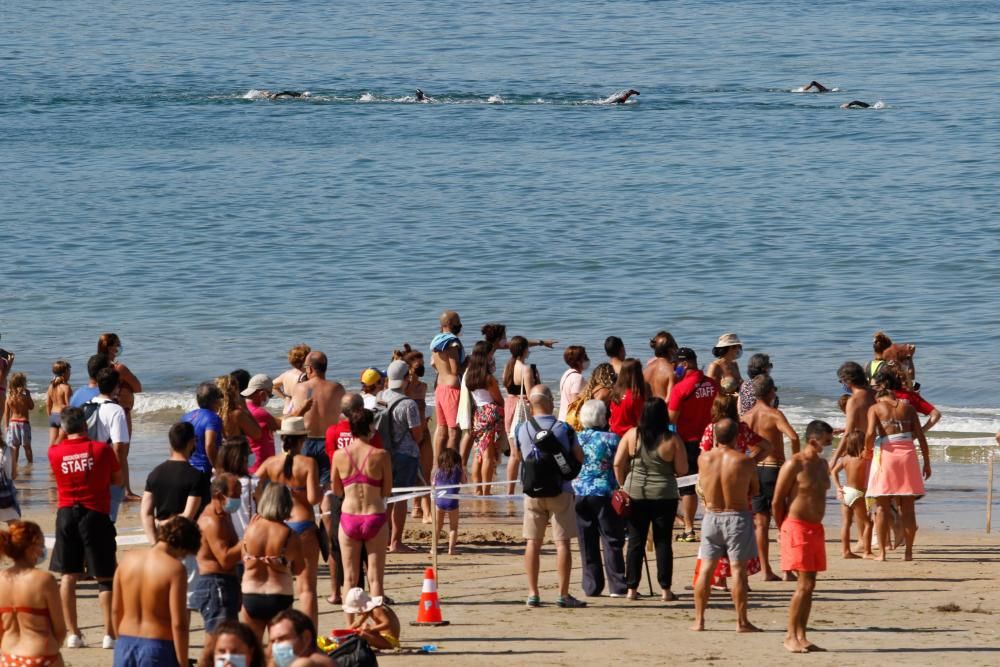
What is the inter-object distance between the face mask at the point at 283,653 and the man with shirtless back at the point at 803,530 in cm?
358

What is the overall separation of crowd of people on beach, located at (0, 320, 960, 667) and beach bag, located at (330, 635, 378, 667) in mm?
221

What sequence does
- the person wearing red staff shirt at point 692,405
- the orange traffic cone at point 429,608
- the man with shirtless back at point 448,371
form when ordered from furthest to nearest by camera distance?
the man with shirtless back at point 448,371 < the person wearing red staff shirt at point 692,405 < the orange traffic cone at point 429,608

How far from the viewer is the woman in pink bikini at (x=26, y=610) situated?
6930 millimetres

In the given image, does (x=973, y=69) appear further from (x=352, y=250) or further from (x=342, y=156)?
(x=352, y=250)

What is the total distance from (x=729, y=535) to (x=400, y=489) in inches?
116

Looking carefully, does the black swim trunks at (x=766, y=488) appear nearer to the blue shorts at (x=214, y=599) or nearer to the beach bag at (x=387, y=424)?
the beach bag at (x=387, y=424)

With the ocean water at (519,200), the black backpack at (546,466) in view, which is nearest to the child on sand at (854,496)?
the black backpack at (546,466)

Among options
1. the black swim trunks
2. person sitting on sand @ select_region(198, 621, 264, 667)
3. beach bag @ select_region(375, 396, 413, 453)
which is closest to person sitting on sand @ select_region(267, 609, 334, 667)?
person sitting on sand @ select_region(198, 621, 264, 667)

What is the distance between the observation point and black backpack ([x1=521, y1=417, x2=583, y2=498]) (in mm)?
9773

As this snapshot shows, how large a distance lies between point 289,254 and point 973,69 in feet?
123

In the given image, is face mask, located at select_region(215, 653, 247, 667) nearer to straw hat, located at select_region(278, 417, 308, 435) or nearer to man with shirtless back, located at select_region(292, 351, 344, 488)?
straw hat, located at select_region(278, 417, 308, 435)

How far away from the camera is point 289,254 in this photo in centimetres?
3322

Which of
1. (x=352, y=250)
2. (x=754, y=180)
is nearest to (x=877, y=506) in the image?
(x=352, y=250)

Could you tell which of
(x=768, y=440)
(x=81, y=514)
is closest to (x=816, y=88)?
(x=768, y=440)
